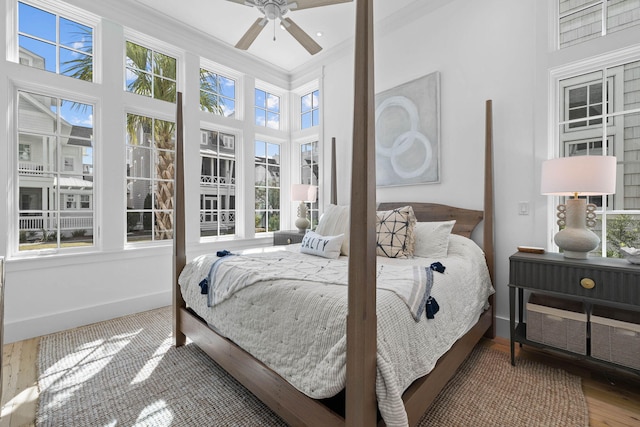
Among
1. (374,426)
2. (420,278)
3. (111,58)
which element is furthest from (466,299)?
(111,58)

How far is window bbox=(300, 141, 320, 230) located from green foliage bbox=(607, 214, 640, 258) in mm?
2987

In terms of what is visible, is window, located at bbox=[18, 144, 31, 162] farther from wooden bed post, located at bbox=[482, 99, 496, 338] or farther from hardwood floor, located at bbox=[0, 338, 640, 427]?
wooden bed post, located at bbox=[482, 99, 496, 338]

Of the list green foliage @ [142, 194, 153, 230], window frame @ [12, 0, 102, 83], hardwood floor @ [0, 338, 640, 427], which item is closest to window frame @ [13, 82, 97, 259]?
window frame @ [12, 0, 102, 83]

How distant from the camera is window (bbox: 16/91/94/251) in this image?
103 inches

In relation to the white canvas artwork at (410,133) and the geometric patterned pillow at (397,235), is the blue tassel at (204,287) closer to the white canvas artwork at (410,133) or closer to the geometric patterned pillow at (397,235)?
the geometric patterned pillow at (397,235)

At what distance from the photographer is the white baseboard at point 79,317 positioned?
2.49 m

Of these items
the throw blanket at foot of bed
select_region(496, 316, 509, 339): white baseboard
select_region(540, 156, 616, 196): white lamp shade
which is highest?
select_region(540, 156, 616, 196): white lamp shade

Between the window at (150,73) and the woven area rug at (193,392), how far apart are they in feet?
8.47

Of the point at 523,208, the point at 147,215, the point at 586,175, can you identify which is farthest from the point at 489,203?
the point at 147,215

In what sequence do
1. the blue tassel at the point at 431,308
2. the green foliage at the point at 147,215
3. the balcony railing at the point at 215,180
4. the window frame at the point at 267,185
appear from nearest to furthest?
the blue tassel at the point at 431,308 < the green foliage at the point at 147,215 < the balcony railing at the point at 215,180 < the window frame at the point at 267,185

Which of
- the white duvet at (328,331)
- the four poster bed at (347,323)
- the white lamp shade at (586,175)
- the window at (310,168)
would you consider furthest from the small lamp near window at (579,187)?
the window at (310,168)

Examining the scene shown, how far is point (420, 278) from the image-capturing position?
1576mm

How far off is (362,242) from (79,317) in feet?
10.0

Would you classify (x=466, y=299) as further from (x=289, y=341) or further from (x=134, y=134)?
(x=134, y=134)
